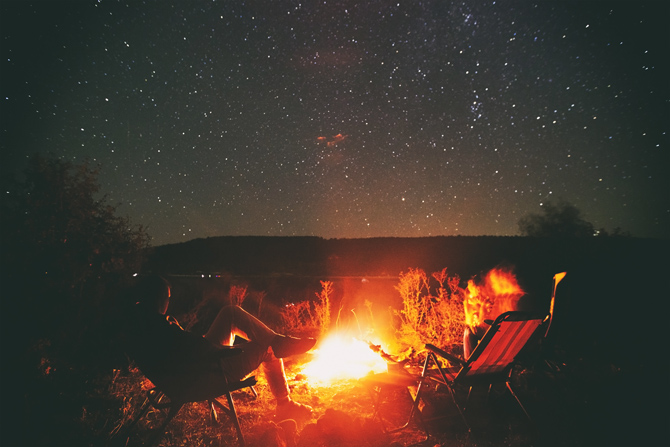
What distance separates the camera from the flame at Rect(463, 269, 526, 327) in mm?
3578

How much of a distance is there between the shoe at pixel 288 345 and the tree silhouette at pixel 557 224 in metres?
25.0

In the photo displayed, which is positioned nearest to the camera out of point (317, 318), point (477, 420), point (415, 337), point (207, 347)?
point (207, 347)

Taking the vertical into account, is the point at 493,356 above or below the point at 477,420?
above

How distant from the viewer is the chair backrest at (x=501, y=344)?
2.47 m

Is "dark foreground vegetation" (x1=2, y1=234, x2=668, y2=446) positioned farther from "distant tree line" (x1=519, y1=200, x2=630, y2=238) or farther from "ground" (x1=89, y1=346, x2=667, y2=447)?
"distant tree line" (x1=519, y1=200, x2=630, y2=238)

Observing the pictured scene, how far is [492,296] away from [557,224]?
24.7 meters

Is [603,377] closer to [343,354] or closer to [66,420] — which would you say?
[343,354]

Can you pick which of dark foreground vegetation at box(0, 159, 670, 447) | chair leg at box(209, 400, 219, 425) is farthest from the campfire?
chair leg at box(209, 400, 219, 425)

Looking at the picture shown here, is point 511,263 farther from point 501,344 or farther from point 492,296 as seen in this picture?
point 501,344

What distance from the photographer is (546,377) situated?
339 cm

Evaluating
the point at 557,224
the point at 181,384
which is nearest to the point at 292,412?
the point at 181,384

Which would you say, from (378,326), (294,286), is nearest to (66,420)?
(378,326)

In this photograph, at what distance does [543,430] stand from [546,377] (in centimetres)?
78

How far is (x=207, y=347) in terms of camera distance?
8.29 feet
